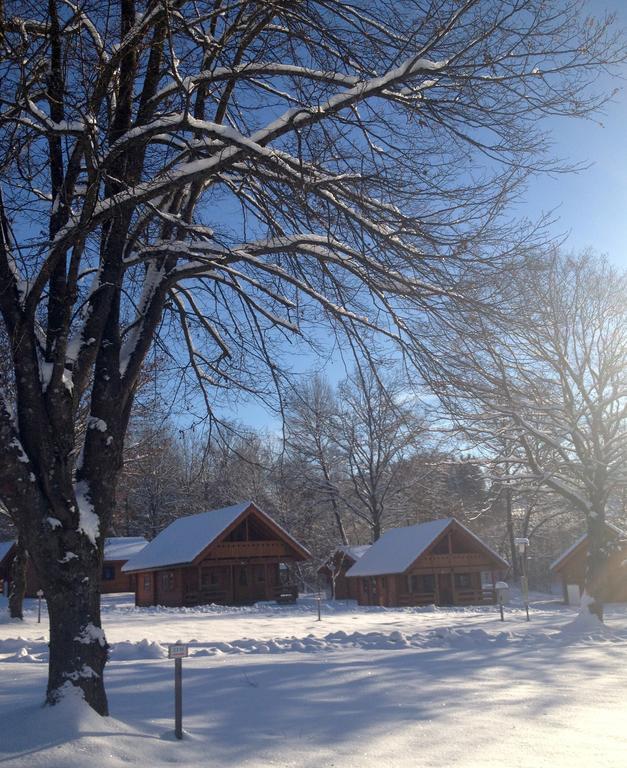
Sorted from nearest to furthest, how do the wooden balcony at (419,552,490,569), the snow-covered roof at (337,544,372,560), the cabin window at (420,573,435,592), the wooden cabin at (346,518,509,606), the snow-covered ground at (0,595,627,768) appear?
the snow-covered ground at (0,595,627,768), the wooden cabin at (346,518,509,606), the wooden balcony at (419,552,490,569), the cabin window at (420,573,435,592), the snow-covered roof at (337,544,372,560)

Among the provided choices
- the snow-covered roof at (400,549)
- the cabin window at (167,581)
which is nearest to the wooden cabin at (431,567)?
the snow-covered roof at (400,549)

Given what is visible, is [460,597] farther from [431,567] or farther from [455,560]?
[431,567]

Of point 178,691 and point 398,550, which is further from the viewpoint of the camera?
point 398,550

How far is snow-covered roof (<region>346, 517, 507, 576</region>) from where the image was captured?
1560 inches

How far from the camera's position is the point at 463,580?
42.6 m

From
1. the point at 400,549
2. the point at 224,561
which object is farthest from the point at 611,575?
the point at 224,561

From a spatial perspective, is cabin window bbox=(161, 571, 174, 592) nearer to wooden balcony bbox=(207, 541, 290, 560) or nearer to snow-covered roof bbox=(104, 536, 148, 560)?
wooden balcony bbox=(207, 541, 290, 560)

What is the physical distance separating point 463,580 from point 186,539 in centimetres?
1522

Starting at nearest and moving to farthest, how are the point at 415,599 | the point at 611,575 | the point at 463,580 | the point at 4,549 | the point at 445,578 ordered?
1. the point at 611,575
2. the point at 415,599
3. the point at 445,578
4. the point at 463,580
5. the point at 4,549

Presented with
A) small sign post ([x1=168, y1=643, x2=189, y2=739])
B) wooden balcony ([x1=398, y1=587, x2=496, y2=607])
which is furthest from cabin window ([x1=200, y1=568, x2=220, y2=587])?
small sign post ([x1=168, y1=643, x2=189, y2=739])

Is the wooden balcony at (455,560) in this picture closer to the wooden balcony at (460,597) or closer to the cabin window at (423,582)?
the cabin window at (423,582)

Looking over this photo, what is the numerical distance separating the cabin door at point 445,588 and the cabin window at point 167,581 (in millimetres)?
14297

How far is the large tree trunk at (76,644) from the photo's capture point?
6.88 m

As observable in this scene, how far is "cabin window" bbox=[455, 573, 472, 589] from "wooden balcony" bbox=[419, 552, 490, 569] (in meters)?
1.21
